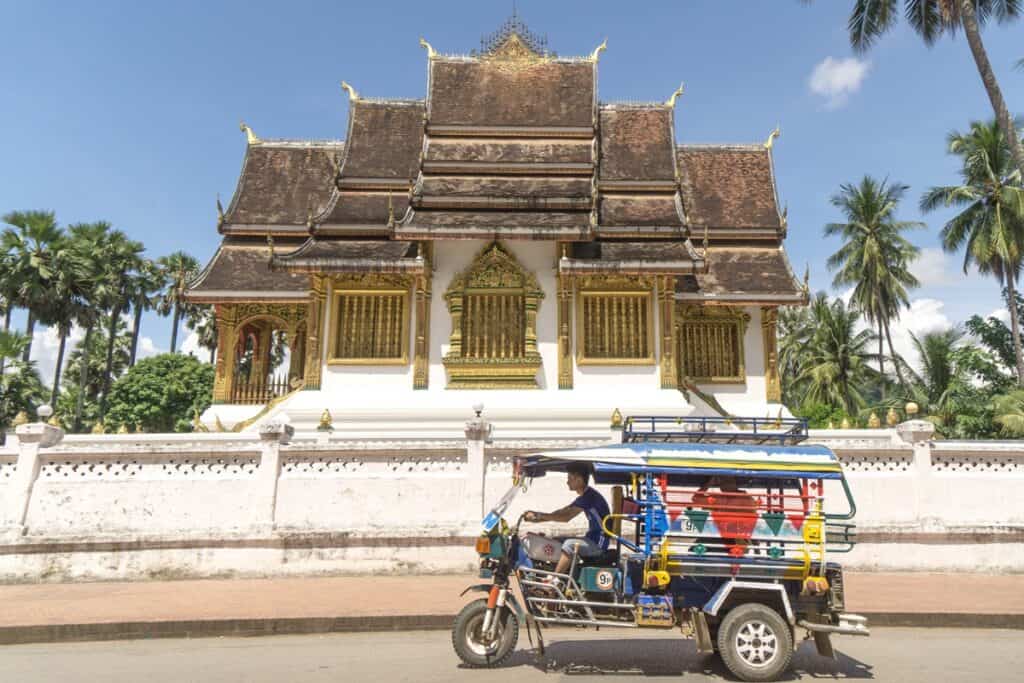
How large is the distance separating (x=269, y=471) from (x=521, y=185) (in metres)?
9.97

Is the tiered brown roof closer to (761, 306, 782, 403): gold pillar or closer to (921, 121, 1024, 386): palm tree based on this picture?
(761, 306, 782, 403): gold pillar

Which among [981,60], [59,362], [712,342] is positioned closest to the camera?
[981,60]

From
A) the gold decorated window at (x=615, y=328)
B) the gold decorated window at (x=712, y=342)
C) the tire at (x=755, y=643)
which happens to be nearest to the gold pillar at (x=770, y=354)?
the gold decorated window at (x=712, y=342)

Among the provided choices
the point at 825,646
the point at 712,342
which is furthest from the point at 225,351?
the point at 825,646

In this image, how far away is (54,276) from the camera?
27875 millimetres

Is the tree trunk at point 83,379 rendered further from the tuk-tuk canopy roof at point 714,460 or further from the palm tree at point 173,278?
the tuk-tuk canopy roof at point 714,460

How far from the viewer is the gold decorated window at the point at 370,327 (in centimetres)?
1581

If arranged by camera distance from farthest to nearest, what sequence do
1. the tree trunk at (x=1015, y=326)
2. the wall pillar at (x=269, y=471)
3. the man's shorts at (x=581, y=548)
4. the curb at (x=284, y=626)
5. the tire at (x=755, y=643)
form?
the tree trunk at (x=1015, y=326) → the wall pillar at (x=269, y=471) → the curb at (x=284, y=626) → the man's shorts at (x=581, y=548) → the tire at (x=755, y=643)

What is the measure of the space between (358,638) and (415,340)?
930 centimetres

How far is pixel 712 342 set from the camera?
59.6 feet

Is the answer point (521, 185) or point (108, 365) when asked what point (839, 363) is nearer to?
point (521, 185)

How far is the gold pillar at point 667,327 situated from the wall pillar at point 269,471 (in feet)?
28.0

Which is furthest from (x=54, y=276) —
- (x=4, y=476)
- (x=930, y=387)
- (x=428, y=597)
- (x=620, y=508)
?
(x=930, y=387)

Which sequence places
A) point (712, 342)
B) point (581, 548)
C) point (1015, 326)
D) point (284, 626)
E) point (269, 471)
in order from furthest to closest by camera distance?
point (1015, 326), point (712, 342), point (269, 471), point (284, 626), point (581, 548)
